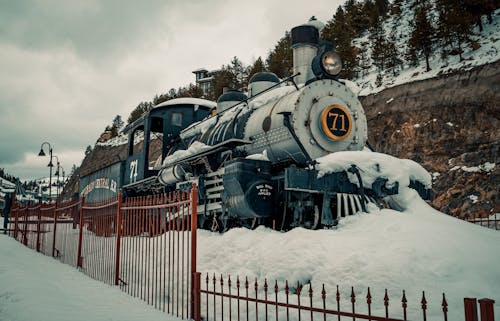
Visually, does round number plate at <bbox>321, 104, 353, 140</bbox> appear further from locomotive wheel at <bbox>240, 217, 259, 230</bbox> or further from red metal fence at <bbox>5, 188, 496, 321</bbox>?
red metal fence at <bbox>5, 188, 496, 321</bbox>

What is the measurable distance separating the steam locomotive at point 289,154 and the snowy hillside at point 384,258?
72 cm

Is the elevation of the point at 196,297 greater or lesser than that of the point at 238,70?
lesser

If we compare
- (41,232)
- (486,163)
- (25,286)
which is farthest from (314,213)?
(486,163)

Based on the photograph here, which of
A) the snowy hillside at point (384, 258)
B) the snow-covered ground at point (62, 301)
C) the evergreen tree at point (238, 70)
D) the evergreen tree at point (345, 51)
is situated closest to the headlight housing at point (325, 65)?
the snowy hillside at point (384, 258)

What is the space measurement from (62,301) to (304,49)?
22.3 feet

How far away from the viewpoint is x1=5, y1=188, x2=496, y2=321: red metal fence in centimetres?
385

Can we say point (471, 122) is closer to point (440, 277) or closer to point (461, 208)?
point (461, 208)

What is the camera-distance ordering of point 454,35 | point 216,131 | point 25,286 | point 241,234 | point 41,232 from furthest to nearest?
point 454,35, point 41,232, point 216,131, point 241,234, point 25,286

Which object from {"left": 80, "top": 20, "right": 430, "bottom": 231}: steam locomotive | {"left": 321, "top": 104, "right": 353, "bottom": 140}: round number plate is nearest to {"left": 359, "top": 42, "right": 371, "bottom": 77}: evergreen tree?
{"left": 80, "top": 20, "right": 430, "bottom": 231}: steam locomotive

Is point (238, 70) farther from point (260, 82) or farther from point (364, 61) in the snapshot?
point (260, 82)

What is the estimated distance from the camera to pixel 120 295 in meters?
5.81

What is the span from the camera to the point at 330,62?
8.12m

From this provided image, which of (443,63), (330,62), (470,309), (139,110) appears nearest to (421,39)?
(443,63)

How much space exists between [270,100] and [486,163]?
14.9 metres
